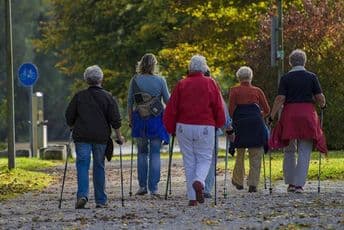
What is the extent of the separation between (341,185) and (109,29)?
28.8 m

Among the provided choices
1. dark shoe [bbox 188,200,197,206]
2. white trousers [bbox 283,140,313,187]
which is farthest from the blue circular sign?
dark shoe [bbox 188,200,197,206]

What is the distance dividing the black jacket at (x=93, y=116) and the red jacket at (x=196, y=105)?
0.77 m

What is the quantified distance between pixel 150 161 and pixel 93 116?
6.67 feet

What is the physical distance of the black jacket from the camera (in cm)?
1444

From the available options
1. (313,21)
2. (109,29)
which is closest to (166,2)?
(109,29)

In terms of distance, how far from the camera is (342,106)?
33250mm

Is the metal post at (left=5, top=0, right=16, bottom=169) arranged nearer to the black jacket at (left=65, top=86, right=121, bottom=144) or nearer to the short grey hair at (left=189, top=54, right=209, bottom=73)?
the black jacket at (left=65, top=86, right=121, bottom=144)

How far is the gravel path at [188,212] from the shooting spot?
11305 mm

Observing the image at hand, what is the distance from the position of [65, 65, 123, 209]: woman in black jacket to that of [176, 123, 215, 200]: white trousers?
0.94 meters

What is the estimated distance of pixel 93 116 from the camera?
1448 centimetres

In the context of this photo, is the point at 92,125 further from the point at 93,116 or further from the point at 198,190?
the point at 198,190

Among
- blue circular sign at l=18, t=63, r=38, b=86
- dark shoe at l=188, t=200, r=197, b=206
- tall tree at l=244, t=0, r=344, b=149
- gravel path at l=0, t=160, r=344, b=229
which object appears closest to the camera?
gravel path at l=0, t=160, r=344, b=229

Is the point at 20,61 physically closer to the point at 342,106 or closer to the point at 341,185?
the point at 342,106

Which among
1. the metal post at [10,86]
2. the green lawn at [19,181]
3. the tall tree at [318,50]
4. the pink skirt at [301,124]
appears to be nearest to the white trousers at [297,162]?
the pink skirt at [301,124]
